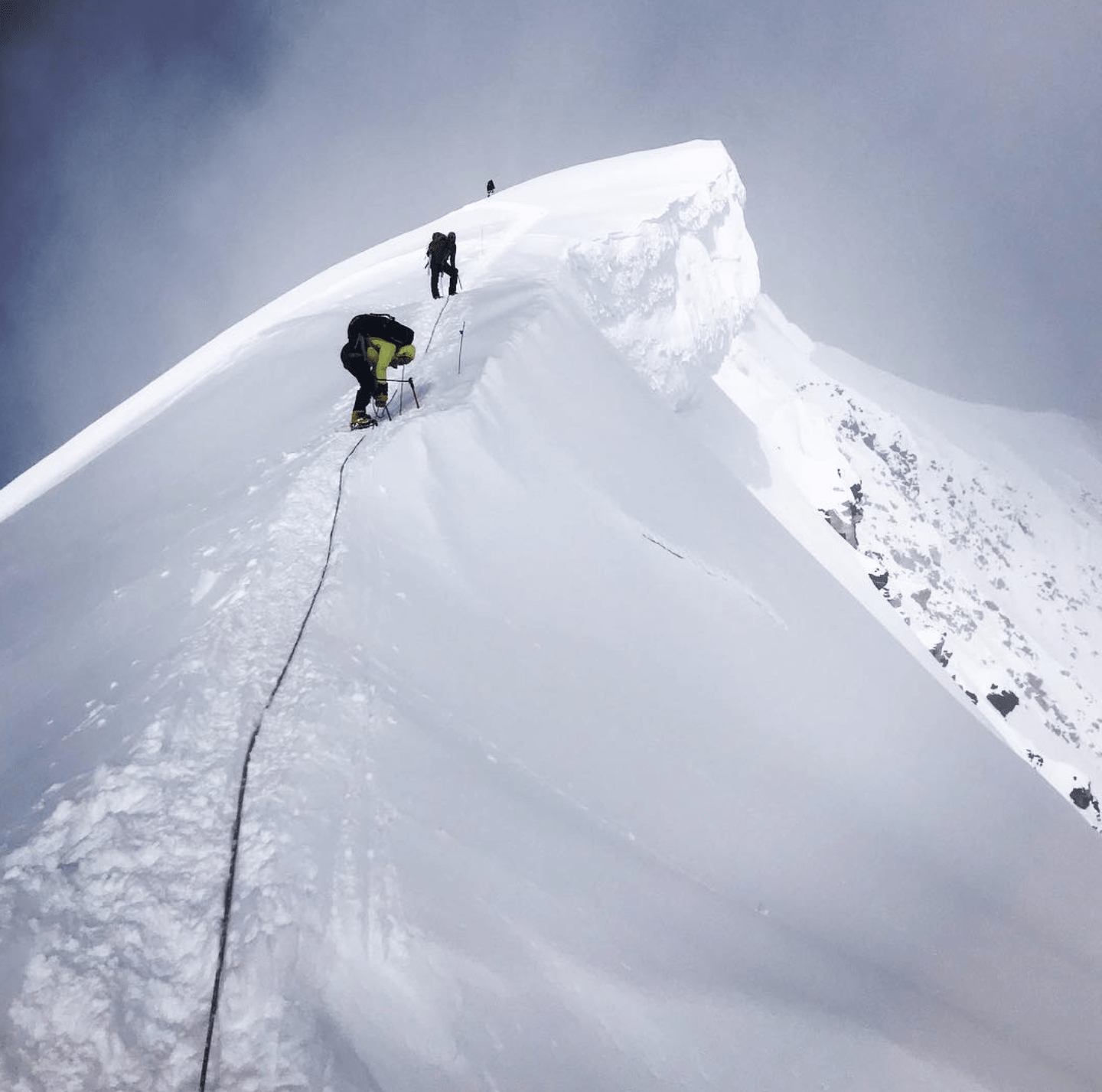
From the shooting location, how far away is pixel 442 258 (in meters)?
10.2

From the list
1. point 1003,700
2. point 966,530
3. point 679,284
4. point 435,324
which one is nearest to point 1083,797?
point 1003,700

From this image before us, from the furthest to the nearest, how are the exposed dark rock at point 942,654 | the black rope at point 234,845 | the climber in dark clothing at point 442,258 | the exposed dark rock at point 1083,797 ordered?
the exposed dark rock at point 942,654 → the exposed dark rock at point 1083,797 → the climber in dark clothing at point 442,258 → the black rope at point 234,845

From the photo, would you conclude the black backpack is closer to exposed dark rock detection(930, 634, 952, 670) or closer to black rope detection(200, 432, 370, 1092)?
black rope detection(200, 432, 370, 1092)

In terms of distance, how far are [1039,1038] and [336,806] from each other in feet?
19.5

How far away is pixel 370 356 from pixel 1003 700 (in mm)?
46285

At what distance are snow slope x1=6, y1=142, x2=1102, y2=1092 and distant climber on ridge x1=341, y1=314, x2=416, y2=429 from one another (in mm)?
451

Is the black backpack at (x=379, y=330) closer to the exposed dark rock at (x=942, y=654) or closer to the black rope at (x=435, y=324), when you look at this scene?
the black rope at (x=435, y=324)

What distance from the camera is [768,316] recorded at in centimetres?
6975

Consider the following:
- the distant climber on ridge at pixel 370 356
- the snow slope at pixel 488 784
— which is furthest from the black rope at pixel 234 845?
the distant climber on ridge at pixel 370 356

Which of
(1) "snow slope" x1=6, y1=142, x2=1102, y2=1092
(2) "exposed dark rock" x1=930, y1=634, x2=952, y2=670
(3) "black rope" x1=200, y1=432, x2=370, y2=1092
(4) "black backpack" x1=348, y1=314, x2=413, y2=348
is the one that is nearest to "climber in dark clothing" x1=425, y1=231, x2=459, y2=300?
(1) "snow slope" x1=6, y1=142, x2=1102, y2=1092

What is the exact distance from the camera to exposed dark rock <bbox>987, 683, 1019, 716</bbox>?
39875 millimetres

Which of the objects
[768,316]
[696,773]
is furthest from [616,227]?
[768,316]

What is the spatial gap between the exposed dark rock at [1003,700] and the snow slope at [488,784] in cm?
3648

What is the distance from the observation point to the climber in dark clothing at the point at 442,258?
1001 cm
